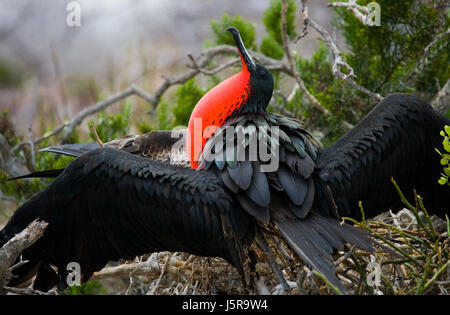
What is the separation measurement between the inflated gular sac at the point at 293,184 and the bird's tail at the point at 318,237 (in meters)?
0.08

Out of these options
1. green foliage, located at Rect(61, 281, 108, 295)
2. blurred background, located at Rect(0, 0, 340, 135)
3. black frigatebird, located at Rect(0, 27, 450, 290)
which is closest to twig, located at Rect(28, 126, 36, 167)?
green foliage, located at Rect(61, 281, 108, 295)

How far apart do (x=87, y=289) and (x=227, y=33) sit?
7.91 feet

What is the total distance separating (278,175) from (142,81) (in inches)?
188

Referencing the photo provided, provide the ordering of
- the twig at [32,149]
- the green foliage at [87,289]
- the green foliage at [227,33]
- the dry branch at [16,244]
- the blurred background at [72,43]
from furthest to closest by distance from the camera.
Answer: the blurred background at [72,43] < the green foliage at [227,33] < the twig at [32,149] < the green foliage at [87,289] < the dry branch at [16,244]

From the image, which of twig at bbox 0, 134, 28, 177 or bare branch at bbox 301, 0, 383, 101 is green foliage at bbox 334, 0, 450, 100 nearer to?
bare branch at bbox 301, 0, 383, 101

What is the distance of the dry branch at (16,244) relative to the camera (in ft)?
9.73

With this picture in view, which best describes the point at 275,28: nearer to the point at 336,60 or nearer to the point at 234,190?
the point at 336,60

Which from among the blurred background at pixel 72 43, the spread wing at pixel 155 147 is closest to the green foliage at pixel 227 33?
the spread wing at pixel 155 147

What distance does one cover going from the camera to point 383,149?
3.25 metres

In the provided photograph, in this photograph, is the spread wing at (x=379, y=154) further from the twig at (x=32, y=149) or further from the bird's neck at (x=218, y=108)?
the twig at (x=32, y=149)

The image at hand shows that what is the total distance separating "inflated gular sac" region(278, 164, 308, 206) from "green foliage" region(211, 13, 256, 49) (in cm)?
250

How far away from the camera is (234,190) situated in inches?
120

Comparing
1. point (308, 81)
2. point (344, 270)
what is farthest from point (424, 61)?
point (344, 270)
